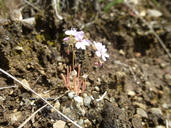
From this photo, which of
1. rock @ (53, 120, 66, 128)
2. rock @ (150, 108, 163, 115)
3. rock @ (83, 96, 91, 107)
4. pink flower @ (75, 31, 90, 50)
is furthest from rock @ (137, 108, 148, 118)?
pink flower @ (75, 31, 90, 50)

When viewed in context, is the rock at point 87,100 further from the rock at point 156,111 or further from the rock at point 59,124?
the rock at point 156,111

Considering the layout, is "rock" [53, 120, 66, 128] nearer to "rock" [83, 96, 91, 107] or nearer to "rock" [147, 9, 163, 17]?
"rock" [83, 96, 91, 107]

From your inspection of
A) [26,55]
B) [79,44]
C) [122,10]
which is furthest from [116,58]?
[26,55]

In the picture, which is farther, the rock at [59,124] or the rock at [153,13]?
the rock at [153,13]

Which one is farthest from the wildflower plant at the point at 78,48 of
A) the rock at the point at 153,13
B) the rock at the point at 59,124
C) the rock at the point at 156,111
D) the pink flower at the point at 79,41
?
the rock at the point at 153,13

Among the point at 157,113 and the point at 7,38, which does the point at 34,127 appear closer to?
the point at 7,38

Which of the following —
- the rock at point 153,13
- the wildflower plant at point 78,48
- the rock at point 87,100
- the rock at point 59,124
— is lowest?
the rock at point 59,124

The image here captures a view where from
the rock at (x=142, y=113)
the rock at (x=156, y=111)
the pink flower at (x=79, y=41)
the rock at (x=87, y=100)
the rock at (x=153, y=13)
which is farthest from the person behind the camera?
the rock at (x=153, y=13)

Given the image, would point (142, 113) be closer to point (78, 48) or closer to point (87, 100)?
point (87, 100)

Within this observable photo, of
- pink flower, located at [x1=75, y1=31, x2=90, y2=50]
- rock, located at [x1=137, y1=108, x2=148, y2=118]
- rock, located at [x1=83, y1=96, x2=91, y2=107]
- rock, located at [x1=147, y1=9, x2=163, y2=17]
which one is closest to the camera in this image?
pink flower, located at [x1=75, y1=31, x2=90, y2=50]

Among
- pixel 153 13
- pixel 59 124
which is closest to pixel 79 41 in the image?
pixel 59 124

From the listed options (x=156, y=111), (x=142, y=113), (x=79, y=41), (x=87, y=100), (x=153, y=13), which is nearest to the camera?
(x=79, y=41)

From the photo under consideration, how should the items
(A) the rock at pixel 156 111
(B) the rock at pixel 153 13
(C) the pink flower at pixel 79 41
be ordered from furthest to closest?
(B) the rock at pixel 153 13 → (A) the rock at pixel 156 111 → (C) the pink flower at pixel 79 41
